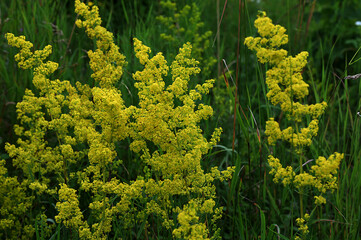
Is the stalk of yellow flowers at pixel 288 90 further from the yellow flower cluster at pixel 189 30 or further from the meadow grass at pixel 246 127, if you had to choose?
the yellow flower cluster at pixel 189 30

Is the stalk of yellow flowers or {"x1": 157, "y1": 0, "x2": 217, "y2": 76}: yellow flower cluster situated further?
{"x1": 157, "y1": 0, "x2": 217, "y2": 76}: yellow flower cluster

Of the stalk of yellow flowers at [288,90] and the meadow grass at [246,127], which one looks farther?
the meadow grass at [246,127]

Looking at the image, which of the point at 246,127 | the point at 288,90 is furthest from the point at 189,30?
the point at 288,90

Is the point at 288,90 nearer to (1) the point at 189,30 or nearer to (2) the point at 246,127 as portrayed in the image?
(2) the point at 246,127

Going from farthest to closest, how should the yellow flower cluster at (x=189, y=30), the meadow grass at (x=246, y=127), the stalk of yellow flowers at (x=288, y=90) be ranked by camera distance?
the yellow flower cluster at (x=189, y=30)
the meadow grass at (x=246, y=127)
the stalk of yellow flowers at (x=288, y=90)

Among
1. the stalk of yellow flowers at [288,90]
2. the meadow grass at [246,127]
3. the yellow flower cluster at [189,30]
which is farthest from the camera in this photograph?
the yellow flower cluster at [189,30]

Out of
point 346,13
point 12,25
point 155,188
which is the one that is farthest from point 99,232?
point 346,13

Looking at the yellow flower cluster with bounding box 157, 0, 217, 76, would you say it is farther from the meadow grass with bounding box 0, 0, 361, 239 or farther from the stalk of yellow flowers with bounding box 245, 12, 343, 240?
the stalk of yellow flowers with bounding box 245, 12, 343, 240

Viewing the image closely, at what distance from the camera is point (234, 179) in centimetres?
239

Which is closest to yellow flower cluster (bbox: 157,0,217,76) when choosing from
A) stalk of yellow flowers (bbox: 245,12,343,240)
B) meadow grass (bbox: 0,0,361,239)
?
meadow grass (bbox: 0,0,361,239)

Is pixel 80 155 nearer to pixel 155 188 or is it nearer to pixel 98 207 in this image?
pixel 98 207

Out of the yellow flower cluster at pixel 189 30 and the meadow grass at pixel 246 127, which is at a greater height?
the yellow flower cluster at pixel 189 30

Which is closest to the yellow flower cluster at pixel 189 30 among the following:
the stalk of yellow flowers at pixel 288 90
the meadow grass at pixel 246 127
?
the meadow grass at pixel 246 127

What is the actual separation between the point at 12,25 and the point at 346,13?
11.6 ft
